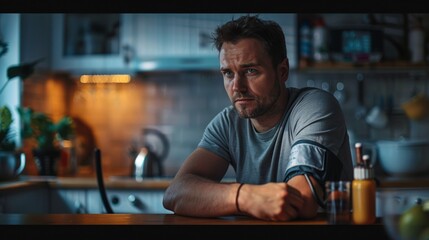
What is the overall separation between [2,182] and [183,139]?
1316 millimetres

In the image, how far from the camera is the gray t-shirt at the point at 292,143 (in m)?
1.73

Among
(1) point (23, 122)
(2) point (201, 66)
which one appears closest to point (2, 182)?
(1) point (23, 122)

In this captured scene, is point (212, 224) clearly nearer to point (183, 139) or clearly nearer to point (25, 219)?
point (25, 219)

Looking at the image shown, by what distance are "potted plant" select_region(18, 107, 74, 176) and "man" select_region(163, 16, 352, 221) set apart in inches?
69.2

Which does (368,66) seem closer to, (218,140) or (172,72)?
(172,72)

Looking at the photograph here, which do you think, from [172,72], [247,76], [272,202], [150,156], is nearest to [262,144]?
[247,76]

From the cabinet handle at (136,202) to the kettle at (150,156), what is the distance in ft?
0.93

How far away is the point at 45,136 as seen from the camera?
3.67 meters

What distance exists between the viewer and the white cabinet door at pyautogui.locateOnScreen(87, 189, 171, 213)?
11.5 ft

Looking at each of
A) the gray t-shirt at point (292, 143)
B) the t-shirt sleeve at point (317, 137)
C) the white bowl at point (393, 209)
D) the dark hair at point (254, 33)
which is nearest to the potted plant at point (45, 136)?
the gray t-shirt at point (292, 143)

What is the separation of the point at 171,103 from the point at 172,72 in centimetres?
26

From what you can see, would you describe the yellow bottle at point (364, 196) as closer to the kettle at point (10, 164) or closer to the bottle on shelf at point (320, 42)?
the kettle at point (10, 164)
